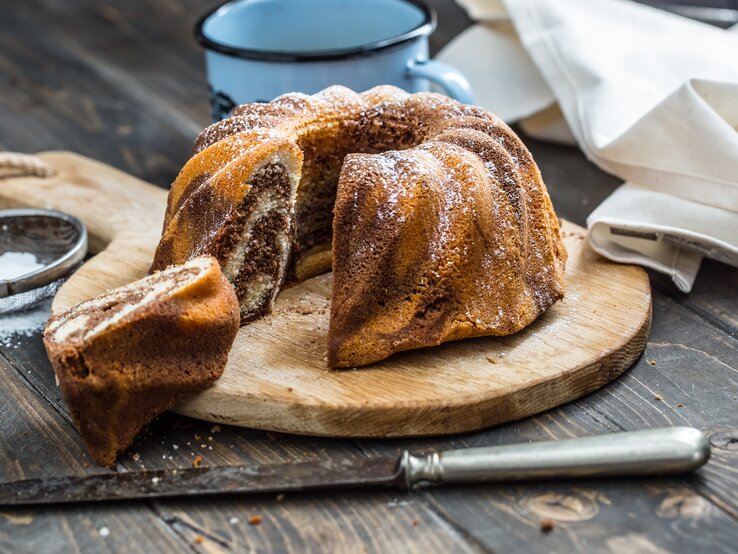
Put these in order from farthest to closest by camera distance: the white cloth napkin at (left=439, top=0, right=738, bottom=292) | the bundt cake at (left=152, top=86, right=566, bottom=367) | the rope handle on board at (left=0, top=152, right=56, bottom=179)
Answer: the rope handle on board at (left=0, top=152, right=56, bottom=179)
the white cloth napkin at (left=439, top=0, right=738, bottom=292)
the bundt cake at (left=152, top=86, right=566, bottom=367)

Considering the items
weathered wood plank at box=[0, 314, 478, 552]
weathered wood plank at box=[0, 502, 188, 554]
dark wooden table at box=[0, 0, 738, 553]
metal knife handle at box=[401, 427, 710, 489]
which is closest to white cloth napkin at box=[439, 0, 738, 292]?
dark wooden table at box=[0, 0, 738, 553]

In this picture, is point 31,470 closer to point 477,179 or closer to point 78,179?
point 477,179

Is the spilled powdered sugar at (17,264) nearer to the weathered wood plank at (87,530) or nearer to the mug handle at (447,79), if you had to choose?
the weathered wood plank at (87,530)

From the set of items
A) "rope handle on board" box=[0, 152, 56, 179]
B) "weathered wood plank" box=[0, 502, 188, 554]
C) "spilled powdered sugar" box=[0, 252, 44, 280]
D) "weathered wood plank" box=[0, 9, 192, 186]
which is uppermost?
"weathered wood plank" box=[0, 502, 188, 554]

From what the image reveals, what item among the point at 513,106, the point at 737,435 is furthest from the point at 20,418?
the point at 513,106

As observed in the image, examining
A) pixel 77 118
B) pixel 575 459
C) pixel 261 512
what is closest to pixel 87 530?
pixel 261 512

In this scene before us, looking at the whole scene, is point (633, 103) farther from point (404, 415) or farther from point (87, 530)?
point (87, 530)

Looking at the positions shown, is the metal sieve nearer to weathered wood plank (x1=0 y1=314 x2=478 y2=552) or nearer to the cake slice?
the cake slice
